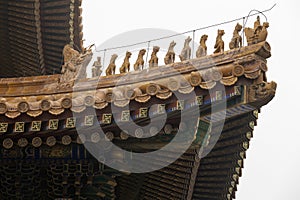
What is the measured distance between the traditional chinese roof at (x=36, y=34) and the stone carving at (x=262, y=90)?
687 cm

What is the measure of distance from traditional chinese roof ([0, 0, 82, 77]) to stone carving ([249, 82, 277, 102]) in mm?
6866

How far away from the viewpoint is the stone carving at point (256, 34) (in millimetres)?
7070

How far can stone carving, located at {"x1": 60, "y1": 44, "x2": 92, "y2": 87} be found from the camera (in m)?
8.72

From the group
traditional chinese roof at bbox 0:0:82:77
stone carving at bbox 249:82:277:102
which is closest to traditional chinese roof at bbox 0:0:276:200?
stone carving at bbox 249:82:277:102

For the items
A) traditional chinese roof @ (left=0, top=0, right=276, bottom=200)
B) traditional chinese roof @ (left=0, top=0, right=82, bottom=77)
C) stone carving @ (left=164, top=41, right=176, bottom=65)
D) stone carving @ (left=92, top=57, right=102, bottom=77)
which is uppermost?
traditional chinese roof @ (left=0, top=0, right=82, bottom=77)

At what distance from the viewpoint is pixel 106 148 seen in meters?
7.75

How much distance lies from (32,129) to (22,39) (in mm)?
6287

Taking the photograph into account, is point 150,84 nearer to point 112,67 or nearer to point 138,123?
point 138,123

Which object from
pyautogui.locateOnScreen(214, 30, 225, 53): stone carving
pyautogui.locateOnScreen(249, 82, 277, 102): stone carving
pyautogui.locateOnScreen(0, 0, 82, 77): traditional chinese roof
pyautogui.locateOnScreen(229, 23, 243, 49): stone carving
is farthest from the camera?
pyautogui.locateOnScreen(0, 0, 82, 77): traditional chinese roof

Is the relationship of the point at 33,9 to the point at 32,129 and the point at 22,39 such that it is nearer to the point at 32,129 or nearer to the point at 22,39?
the point at 22,39

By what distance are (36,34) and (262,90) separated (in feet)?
24.3

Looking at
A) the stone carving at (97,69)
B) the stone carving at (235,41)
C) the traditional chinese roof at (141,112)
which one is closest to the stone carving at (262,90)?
the traditional chinese roof at (141,112)

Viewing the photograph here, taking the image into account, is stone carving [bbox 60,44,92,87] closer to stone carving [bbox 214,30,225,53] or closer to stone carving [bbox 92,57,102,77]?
stone carving [bbox 92,57,102,77]

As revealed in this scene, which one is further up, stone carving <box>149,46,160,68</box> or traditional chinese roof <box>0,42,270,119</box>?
stone carving <box>149,46,160,68</box>
